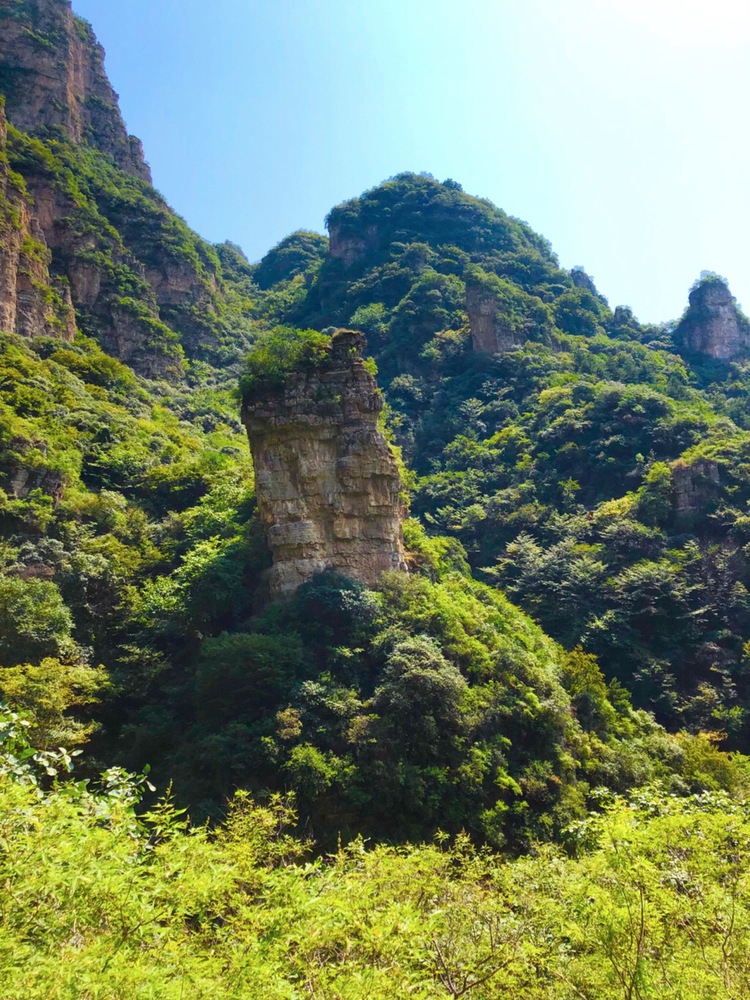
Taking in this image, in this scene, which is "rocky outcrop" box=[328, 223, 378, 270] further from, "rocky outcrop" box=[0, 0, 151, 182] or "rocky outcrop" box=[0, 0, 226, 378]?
"rocky outcrop" box=[0, 0, 151, 182]

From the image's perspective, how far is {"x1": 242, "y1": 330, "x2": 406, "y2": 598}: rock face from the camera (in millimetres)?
22969

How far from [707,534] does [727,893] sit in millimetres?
30122

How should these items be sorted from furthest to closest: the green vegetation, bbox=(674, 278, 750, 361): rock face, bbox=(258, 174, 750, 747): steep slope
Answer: bbox=(674, 278, 750, 361): rock face
bbox=(258, 174, 750, 747): steep slope
the green vegetation

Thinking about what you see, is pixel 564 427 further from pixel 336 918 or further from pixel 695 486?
pixel 336 918

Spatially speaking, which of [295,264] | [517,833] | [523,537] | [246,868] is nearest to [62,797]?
[246,868]

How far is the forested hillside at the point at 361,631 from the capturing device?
214 inches

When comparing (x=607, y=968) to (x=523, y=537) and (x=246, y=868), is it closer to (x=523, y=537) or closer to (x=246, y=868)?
(x=246, y=868)

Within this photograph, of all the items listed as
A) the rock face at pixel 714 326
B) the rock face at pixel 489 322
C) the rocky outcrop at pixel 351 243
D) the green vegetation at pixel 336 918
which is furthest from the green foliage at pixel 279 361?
the rocky outcrop at pixel 351 243

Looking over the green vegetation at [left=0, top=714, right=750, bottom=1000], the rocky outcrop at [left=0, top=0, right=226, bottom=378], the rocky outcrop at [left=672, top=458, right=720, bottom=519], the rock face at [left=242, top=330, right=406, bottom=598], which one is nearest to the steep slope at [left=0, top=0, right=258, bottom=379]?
the rocky outcrop at [left=0, top=0, right=226, bottom=378]

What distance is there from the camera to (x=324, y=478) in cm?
2381

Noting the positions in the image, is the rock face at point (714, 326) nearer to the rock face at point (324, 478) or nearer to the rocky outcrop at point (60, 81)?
the rock face at point (324, 478)

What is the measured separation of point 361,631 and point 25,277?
32.4 meters

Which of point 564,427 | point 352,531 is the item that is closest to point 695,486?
point 564,427

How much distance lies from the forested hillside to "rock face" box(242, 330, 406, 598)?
0.48m
